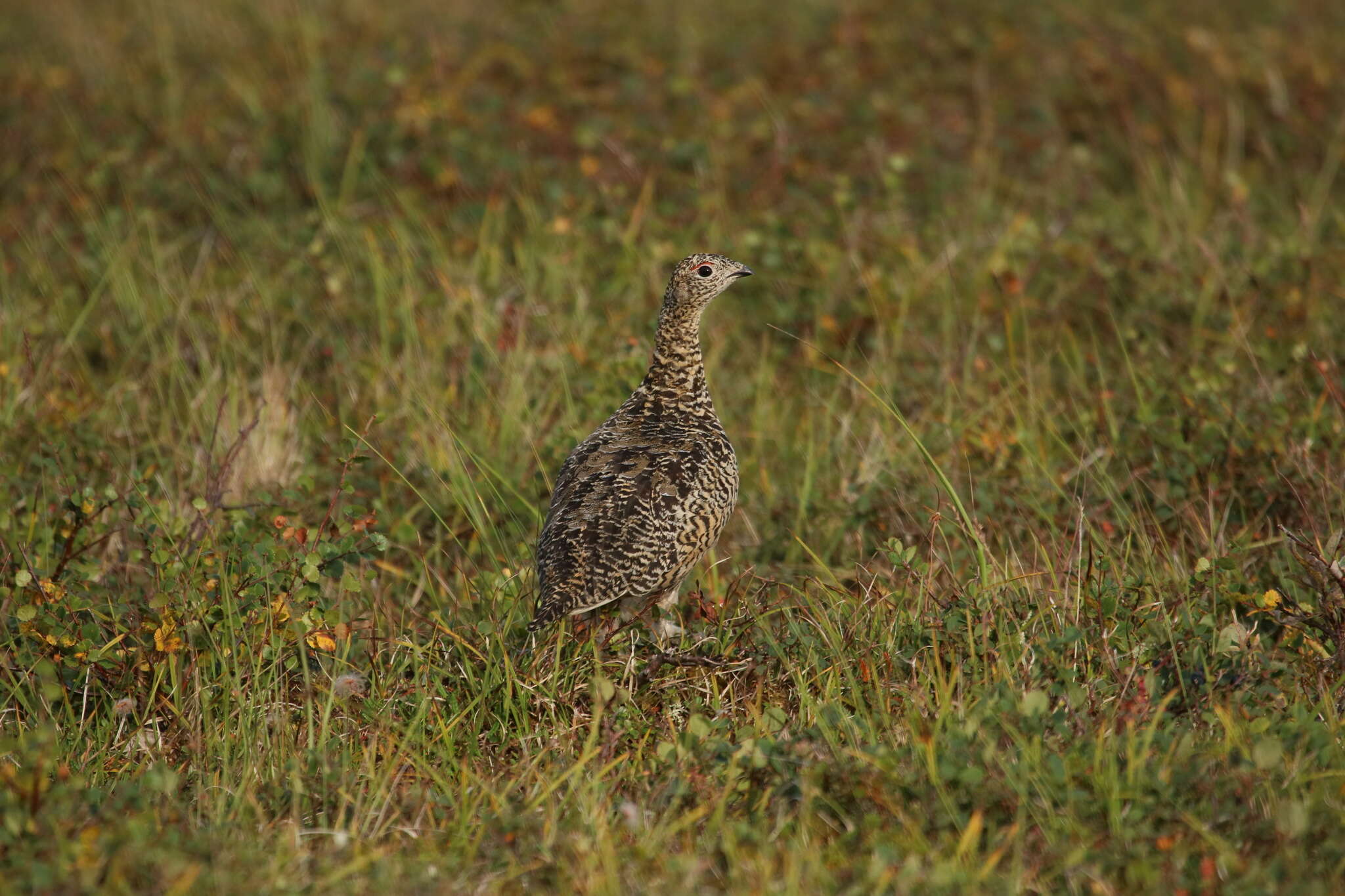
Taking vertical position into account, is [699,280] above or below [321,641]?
above

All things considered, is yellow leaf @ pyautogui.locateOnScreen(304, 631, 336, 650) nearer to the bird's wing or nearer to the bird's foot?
the bird's wing

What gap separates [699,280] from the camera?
5.52m

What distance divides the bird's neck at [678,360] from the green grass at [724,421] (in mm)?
543

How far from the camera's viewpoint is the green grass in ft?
12.0

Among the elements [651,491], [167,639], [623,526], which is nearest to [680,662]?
[623,526]

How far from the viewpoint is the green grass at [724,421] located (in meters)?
3.64

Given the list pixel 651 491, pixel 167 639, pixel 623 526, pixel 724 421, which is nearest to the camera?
pixel 167 639

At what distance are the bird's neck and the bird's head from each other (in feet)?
0.13

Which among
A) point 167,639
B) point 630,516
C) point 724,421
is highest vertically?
point 630,516

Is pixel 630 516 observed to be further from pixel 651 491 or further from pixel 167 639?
pixel 167 639

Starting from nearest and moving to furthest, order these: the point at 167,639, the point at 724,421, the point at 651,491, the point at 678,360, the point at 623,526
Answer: the point at 167,639, the point at 623,526, the point at 651,491, the point at 678,360, the point at 724,421

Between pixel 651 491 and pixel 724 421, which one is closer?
pixel 651 491

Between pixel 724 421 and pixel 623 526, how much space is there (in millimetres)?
1795

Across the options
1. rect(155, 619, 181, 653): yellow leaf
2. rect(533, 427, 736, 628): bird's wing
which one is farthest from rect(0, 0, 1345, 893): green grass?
rect(533, 427, 736, 628): bird's wing
